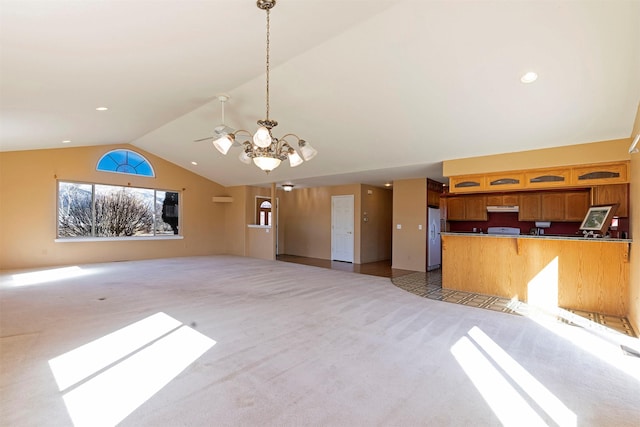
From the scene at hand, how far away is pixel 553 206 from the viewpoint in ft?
18.3

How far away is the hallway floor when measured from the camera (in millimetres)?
3807

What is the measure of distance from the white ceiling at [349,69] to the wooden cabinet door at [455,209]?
1.57m

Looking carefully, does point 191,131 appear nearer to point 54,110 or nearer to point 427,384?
point 54,110

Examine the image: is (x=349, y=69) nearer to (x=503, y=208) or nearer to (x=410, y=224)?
(x=503, y=208)

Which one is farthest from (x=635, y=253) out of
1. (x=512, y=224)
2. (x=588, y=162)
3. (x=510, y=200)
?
(x=512, y=224)

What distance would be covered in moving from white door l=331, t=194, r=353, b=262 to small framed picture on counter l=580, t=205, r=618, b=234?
5566 millimetres

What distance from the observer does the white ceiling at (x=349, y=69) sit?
262 cm

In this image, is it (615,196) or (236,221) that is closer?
(615,196)

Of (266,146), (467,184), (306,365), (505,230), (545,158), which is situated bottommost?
(306,365)

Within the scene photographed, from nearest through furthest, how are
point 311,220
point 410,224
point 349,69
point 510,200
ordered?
Result: point 349,69, point 510,200, point 410,224, point 311,220

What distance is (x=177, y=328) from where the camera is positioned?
3441 millimetres

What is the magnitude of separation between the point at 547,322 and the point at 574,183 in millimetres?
2164

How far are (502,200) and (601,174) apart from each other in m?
1.91

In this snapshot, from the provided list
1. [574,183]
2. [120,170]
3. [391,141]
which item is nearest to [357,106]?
[391,141]
